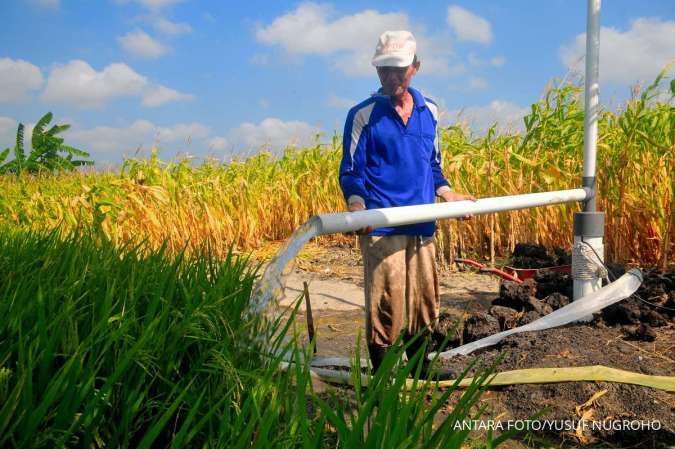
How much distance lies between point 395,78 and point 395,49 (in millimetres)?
161

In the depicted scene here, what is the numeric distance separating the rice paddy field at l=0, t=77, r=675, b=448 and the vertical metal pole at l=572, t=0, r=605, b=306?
928 mm

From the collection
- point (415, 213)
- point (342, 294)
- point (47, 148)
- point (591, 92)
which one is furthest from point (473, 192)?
point (47, 148)

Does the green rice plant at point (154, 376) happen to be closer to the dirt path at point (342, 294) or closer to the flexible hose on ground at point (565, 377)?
→ the flexible hose on ground at point (565, 377)

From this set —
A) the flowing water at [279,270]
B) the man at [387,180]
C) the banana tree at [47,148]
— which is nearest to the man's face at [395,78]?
the man at [387,180]

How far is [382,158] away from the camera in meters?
3.24

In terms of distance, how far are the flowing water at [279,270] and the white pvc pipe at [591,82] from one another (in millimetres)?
2845

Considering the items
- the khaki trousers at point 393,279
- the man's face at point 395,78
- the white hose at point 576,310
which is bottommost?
the white hose at point 576,310

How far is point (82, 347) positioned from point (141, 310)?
771mm

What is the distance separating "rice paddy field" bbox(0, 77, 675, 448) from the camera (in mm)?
1531

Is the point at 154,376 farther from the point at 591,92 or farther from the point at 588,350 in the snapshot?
the point at 591,92

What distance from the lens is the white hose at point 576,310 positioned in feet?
12.6

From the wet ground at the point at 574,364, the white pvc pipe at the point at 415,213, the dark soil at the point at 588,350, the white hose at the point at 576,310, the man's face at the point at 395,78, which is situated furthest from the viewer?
the white hose at the point at 576,310

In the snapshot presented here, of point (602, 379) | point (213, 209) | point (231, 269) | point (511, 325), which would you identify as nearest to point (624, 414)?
point (602, 379)

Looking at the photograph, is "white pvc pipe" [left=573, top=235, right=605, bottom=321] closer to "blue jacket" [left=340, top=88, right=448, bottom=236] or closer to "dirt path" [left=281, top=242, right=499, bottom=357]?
"dirt path" [left=281, top=242, right=499, bottom=357]
